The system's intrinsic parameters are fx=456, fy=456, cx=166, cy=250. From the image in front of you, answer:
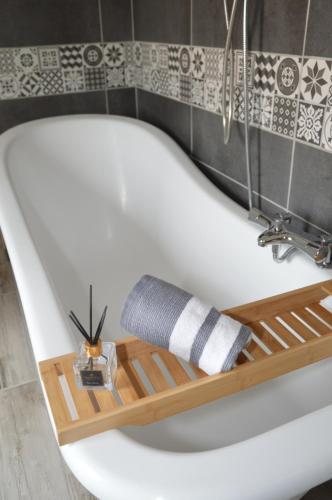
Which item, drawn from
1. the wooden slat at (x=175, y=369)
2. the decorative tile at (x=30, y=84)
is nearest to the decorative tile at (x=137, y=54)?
the decorative tile at (x=30, y=84)

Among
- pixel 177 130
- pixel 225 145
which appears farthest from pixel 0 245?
pixel 225 145

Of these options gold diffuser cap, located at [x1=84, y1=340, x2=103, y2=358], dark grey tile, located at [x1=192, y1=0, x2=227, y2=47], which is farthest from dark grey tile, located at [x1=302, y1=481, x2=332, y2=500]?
dark grey tile, located at [x1=192, y1=0, x2=227, y2=47]

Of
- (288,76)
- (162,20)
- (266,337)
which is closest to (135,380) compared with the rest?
(266,337)

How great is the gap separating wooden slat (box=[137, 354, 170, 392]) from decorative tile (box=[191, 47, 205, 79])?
1.20 m

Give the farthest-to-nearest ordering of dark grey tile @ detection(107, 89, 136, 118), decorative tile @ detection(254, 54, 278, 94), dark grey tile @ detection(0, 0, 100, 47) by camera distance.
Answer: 1. dark grey tile @ detection(107, 89, 136, 118)
2. dark grey tile @ detection(0, 0, 100, 47)
3. decorative tile @ detection(254, 54, 278, 94)

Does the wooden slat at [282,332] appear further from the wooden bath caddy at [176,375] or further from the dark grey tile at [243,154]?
the dark grey tile at [243,154]

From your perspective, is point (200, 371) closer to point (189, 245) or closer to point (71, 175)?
point (189, 245)

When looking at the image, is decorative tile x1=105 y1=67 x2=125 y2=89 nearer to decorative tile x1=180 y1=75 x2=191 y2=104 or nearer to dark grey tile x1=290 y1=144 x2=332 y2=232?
decorative tile x1=180 y1=75 x2=191 y2=104

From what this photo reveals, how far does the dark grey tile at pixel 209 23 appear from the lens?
1492mm

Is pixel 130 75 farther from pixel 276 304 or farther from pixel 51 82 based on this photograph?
pixel 276 304

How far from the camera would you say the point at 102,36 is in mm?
2170

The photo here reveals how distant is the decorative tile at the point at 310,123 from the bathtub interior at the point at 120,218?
0.99 ft

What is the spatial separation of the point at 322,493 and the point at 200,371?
0.63 meters

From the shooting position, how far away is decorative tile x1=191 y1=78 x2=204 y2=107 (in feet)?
5.58
